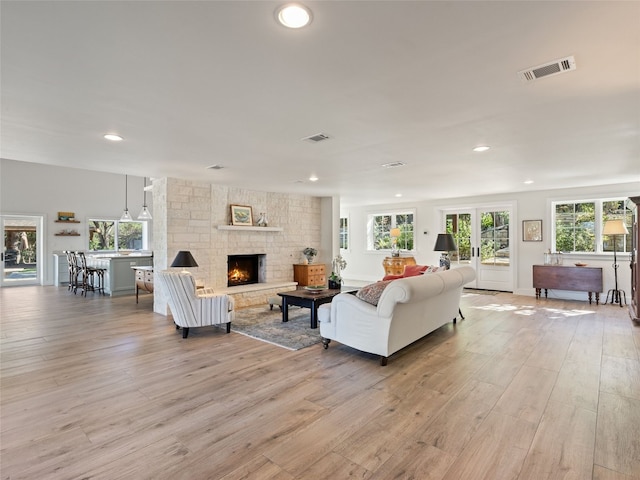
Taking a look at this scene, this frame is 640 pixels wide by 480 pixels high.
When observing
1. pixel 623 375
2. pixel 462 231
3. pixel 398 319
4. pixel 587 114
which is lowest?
pixel 623 375

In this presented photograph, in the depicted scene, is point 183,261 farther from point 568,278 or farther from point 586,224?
point 586,224

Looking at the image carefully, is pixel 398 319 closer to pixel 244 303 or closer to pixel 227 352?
pixel 227 352

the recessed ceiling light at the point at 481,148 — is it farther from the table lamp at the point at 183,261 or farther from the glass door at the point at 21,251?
the glass door at the point at 21,251

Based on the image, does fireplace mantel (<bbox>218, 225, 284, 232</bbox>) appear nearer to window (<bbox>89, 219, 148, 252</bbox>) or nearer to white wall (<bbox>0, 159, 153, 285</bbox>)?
window (<bbox>89, 219, 148, 252</bbox>)

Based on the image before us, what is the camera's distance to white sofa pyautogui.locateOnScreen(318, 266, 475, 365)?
3.41 meters

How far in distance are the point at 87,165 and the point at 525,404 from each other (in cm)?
583

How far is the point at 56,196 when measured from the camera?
10.5 metres

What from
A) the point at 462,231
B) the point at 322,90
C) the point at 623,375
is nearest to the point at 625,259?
the point at 462,231

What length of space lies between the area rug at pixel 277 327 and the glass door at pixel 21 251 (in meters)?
8.25

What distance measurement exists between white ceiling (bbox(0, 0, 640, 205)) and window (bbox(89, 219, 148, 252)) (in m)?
8.07

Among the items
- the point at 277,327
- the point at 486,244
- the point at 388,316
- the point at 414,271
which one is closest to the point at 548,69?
the point at 388,316

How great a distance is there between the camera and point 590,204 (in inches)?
280

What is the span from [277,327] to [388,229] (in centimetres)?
639

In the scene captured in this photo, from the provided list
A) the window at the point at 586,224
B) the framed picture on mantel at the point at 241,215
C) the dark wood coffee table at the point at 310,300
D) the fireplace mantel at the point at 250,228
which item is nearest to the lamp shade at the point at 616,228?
the window at the point at 586,224
